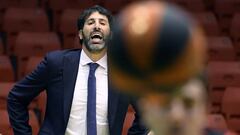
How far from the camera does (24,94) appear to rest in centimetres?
245

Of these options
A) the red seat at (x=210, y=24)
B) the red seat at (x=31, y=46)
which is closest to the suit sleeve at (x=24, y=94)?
the red seat at (x=31, y=46)

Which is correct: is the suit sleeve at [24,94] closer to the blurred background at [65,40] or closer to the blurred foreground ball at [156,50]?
the blurred background at [65,40]

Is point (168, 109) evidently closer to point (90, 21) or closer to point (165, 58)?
point (165, 58)

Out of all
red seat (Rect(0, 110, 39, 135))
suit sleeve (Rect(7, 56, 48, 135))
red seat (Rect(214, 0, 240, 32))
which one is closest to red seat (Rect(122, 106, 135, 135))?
red seat (Rect(0, 110, 39, 135))

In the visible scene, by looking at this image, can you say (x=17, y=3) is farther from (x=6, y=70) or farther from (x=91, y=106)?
(x=91, y=106)

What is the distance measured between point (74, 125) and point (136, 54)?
161cm

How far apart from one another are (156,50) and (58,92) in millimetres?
1641

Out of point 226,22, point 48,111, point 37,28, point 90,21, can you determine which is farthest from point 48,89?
point 226,22

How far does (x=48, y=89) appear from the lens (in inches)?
94.5

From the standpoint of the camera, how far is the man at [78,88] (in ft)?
7.65

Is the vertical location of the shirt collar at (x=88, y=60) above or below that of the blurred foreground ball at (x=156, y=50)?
above

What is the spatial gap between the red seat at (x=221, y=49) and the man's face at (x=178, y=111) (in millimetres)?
3523

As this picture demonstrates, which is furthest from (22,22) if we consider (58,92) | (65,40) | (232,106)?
(58,92)

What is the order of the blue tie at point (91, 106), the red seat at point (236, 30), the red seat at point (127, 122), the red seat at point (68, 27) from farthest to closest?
the red seat at point (236, 30)
the red seat at point (68, 27)
the red seat at point (127, 122)
the blue tie at point (91, 106)
